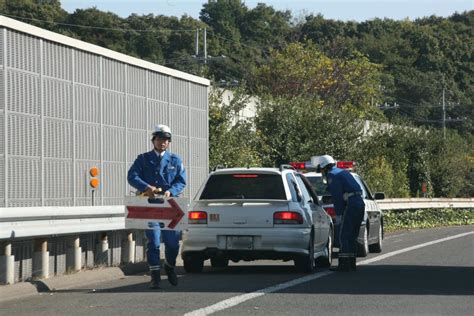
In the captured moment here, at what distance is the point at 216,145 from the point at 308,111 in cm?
961

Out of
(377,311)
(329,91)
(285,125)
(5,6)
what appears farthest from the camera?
(5,6)

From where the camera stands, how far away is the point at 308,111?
145 ft

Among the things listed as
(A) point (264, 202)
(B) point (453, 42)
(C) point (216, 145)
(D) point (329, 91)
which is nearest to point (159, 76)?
(A) point (264, 202)

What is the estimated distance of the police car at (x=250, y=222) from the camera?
1745 cm

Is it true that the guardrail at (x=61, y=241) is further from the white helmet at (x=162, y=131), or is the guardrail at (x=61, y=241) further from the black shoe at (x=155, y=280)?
the white helmet at (x=162, y=131)

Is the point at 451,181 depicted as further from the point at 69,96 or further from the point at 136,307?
the point at 136,307

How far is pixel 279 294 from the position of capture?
14.0m

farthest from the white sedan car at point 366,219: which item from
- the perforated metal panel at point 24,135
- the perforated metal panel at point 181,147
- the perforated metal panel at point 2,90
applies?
the perforated metal panel at point 2,90

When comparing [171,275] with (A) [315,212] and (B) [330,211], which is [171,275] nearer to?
(A) [315,212]

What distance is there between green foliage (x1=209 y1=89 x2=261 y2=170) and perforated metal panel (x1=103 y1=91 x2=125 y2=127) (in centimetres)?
1104

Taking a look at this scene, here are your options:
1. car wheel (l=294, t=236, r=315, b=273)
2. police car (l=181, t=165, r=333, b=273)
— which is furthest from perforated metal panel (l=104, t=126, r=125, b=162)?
car wheel (l=294, t=236, r=315, b=273)

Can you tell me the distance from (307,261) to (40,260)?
4017 millimetres

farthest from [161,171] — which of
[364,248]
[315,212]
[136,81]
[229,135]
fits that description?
[229,135]

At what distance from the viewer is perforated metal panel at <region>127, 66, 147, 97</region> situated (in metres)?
22.4
